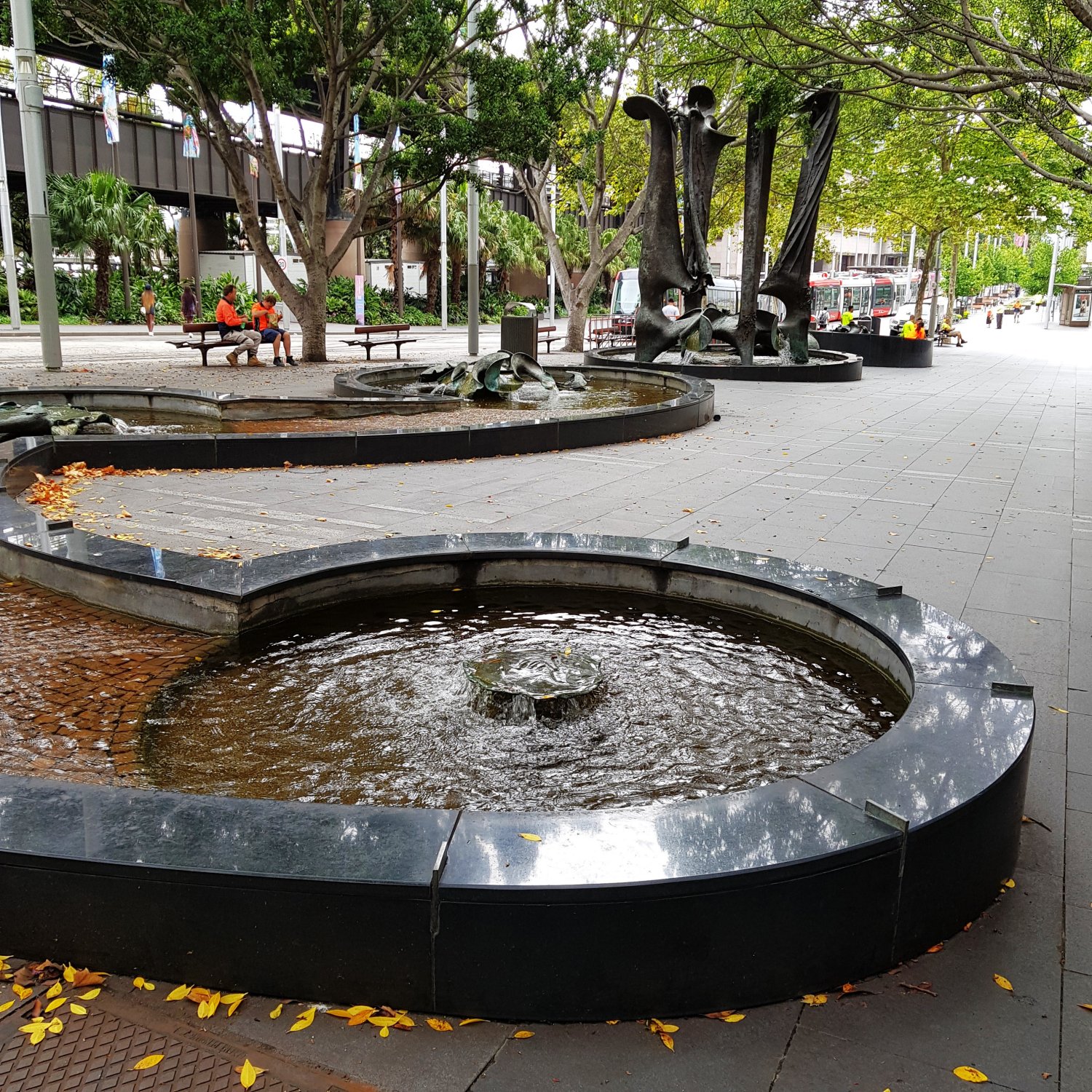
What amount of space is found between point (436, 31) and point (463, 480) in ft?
34.9

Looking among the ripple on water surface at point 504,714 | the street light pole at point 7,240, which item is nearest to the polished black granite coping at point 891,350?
the ripple on water surface at point 504,714

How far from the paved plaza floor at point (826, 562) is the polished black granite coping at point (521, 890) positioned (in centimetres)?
9

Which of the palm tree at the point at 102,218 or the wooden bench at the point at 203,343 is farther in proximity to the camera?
the palm tree at the point at 102,218

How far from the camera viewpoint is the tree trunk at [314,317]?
20109 millimetres

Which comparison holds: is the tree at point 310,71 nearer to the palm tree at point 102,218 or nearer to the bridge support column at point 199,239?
the palm tree at point 102,218

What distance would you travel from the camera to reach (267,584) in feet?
17.7

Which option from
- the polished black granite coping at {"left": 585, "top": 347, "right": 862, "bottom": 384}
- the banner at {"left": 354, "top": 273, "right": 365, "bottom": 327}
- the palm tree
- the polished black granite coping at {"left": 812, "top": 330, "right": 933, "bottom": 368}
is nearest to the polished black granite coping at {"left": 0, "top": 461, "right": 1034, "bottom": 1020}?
the polished black granite coping at {"left": 585, "top": 347, "right": 862, "bottom": 384}

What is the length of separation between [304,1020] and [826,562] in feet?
16.8

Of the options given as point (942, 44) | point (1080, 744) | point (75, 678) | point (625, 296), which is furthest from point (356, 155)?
point (1080, 744)

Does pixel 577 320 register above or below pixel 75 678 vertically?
above

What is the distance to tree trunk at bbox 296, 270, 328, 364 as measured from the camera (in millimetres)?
20109

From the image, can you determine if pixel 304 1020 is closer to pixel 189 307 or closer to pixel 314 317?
pixel 314 317

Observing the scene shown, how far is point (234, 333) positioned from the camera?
67.7ft

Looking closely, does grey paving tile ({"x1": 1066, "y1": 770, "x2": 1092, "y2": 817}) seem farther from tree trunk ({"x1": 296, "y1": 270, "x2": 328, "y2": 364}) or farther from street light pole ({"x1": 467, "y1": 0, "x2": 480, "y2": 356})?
street light pole ({"x1": 467, "y1": 0, "x2": 480, "y2": 356})
